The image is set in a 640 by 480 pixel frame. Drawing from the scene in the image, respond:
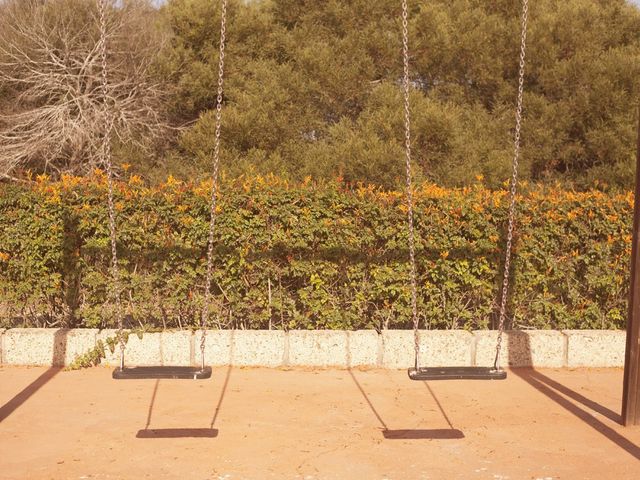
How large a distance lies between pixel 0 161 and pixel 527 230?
12049 millimetres

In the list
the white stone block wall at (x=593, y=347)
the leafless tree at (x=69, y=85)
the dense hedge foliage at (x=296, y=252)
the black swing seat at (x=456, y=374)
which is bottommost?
the white stone block wall at (x=593, y=347)

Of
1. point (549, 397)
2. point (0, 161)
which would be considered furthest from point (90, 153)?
point (549, 397)

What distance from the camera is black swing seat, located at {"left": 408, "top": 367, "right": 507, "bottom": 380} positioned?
17.9 ft

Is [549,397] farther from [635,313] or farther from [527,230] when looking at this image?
[527,230]

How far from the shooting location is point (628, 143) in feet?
52.0

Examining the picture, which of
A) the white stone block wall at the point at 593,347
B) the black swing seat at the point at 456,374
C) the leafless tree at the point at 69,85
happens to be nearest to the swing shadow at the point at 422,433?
the black swing seat at the point at 456,374

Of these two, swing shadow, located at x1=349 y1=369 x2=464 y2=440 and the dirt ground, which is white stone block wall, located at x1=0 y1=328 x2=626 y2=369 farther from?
swing shadow, located at x1=349 y1=369 x2=464 y2=440

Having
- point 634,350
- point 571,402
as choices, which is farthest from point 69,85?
point 634,350

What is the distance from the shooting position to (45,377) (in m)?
7.28

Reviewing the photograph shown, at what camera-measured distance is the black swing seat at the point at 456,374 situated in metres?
5.47

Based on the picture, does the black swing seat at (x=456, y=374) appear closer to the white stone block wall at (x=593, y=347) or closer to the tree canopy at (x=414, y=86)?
the white stone block wall at (x=593, y=347)

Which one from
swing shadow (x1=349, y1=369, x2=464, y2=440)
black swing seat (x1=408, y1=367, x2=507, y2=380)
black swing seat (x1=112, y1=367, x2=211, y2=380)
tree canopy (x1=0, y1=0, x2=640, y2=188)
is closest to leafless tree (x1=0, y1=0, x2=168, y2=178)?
tree canopy (x1=0, y1=0, x2=640, y2=188)

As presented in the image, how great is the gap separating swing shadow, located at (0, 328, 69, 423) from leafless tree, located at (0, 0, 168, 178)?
8.84m

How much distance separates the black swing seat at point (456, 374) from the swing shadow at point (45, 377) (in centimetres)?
305
